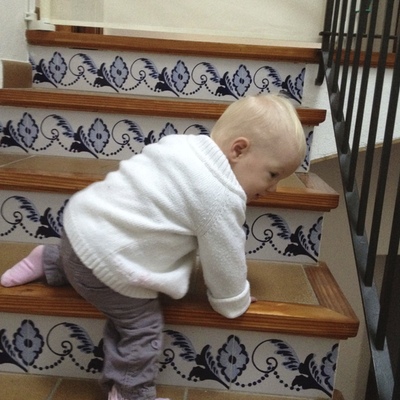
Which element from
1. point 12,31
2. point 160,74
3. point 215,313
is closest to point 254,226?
point 215,313

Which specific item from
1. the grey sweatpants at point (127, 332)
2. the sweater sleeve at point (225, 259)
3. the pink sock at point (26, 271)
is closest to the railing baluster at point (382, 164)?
the sweater sleeve at point (225, 259)

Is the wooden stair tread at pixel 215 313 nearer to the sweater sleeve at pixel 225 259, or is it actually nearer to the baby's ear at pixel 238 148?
the sweater sleeve at pixel 225 259

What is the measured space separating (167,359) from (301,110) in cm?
82

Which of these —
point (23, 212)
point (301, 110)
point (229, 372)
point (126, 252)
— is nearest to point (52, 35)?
point (23, 212)

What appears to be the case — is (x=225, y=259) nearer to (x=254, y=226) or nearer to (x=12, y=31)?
(x=254, y=226)

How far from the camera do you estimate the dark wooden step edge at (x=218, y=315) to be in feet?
3.24

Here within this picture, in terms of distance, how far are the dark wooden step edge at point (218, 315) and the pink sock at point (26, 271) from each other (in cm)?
2

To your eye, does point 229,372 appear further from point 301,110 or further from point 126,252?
point 301,110

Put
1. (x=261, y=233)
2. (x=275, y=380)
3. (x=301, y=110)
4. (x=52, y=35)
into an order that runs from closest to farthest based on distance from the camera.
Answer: (x=275, y=380) < (x=261, y=233) < (x=301, y=110) < (x=52, y=35)

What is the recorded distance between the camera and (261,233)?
1268mm

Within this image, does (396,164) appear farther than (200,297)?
Yes

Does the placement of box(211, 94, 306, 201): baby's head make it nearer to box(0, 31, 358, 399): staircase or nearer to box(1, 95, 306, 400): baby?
box(1, 95, 306, 400): baby

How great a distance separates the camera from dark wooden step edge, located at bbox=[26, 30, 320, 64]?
1.73 meters

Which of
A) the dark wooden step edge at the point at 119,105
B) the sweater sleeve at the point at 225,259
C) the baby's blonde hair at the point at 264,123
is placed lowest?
the sweater sleeve at the point at 225,259
